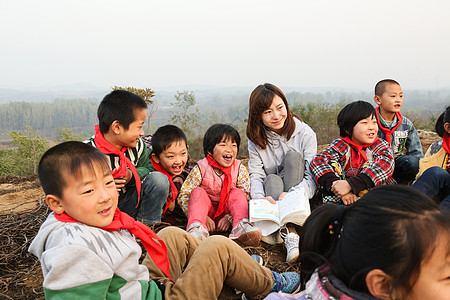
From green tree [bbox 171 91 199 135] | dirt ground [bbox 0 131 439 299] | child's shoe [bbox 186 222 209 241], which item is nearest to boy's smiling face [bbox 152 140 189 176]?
child's shoe [bbox 186 222 209 241]

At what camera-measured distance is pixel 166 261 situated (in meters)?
1.86

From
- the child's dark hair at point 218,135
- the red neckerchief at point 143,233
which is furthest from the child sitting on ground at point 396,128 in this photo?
the red neckerchief at point 143,233

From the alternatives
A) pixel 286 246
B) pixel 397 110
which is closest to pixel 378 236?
pixel 286 246

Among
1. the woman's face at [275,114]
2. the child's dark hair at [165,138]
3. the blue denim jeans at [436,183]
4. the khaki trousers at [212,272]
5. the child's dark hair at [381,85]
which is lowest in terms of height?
the khaki trousers at [212,272]

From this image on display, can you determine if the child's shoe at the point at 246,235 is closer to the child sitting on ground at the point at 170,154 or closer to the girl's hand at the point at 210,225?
the girl's hand at the point at 210,225

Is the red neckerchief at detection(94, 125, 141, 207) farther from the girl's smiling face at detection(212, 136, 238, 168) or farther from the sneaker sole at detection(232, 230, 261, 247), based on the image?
the sneaker sole at detection(232, 230, 261, 247)

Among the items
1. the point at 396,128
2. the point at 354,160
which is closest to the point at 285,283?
the point at 354,160

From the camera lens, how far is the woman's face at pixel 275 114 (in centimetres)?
334

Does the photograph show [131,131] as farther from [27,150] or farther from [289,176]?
[27,150]

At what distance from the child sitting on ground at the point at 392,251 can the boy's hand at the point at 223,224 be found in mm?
1791

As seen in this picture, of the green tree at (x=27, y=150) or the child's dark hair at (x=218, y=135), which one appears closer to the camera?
the child's dark hair at (x=218, y=135)

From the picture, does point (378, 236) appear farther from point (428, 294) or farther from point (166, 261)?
point (166, 261)

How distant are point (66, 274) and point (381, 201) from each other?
1161 mm

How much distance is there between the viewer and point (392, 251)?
3.58ft
